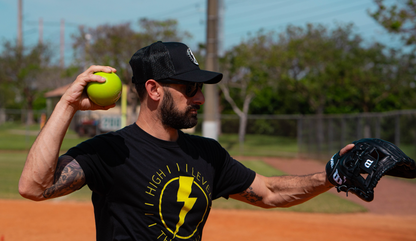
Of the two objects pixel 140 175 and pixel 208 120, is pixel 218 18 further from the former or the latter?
pixel 140 175

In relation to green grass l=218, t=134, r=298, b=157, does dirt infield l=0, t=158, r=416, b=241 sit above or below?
above

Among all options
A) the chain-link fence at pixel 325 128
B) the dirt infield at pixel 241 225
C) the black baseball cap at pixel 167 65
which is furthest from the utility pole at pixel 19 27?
the black baseball cap at pixel 167 65

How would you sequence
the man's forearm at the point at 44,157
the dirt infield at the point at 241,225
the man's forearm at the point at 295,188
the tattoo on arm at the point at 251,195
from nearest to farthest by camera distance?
1. the man's forearm at the point at 44,157
2. the man's forearm at the point at 295,188
3. the tattoo on arm at the point at 251,195
4. the dirt infield at the point at 241,225

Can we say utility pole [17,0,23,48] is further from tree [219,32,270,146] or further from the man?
the man

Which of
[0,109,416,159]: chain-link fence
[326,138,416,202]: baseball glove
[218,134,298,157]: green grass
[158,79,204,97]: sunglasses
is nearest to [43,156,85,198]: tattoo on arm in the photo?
[158,79,204,97]: sunglasses

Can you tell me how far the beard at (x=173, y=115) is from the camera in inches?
92.5

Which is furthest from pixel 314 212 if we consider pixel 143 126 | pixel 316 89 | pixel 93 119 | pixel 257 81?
pixel 93 119

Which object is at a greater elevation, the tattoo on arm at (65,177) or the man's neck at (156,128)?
the man's neck at (156,128)

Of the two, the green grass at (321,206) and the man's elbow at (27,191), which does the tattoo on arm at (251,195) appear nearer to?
the man's elbow at (27,191)

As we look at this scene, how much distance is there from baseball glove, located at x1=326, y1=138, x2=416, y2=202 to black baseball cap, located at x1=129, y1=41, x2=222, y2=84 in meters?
1.03

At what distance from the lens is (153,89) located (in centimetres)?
235

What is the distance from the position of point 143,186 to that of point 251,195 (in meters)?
0.94

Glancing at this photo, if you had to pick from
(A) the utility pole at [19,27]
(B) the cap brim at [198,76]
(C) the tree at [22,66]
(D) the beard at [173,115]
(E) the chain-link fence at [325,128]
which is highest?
(A) the utility pole at [19,27]

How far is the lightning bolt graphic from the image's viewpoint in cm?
226
